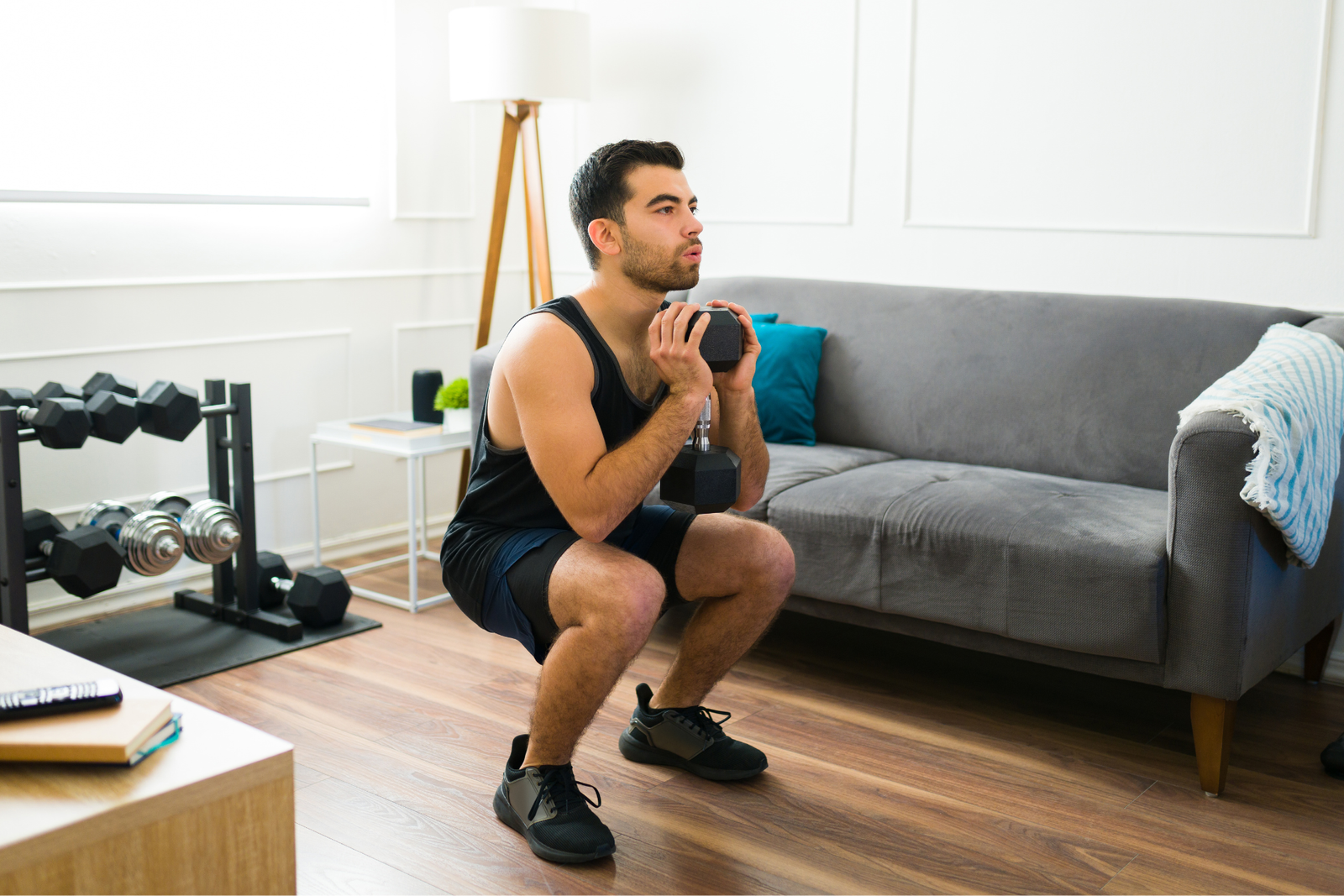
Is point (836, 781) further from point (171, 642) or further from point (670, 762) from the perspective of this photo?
point (171, 642)

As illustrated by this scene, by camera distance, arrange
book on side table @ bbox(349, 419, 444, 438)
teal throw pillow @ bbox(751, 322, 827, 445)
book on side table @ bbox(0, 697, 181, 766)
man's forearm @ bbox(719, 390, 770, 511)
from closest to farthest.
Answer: book on side table @ bbox(0, 697, 181, 766) → man's forearm @ bbox(719, 390, 770, 511) → teal throw pillow @ bbox(751, 322, 827, 445) → book on side table @ bbox(349, 419, 444, 438)

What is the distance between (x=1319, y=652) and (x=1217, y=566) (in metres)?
0.86

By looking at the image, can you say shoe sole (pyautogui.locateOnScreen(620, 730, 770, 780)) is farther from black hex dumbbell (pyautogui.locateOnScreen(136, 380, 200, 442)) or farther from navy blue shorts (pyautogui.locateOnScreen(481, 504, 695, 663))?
black hex dumbbell (pyautogui.locateOnScreen(136, 380, 200, 442))

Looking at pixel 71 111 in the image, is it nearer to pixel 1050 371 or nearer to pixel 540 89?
pixel 540 89

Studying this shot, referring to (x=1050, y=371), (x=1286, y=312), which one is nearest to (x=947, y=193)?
(x=1050, y=371)

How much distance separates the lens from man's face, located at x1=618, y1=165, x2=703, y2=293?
76.1 inches

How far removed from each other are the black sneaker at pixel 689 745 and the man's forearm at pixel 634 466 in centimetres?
49

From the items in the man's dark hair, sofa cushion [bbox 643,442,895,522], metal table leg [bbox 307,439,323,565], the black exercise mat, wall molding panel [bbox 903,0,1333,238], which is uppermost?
wall molding panel [bbox 903,0,1333,238]

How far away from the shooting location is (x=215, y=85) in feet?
10.4

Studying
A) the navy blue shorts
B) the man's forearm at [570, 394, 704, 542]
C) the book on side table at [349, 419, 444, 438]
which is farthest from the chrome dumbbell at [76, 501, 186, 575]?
the man's forearm at [570, 394, 704, 542]

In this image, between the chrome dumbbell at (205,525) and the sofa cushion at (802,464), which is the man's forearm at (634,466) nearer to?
the sofa cushion at (802,464)

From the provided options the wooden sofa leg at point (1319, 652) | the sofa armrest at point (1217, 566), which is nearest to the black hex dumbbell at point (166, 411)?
the sofa armrest at point (1217, 566)

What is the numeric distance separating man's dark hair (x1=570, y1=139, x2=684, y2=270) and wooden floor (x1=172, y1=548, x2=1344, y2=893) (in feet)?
3.12

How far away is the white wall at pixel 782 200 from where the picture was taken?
9.07 feet
